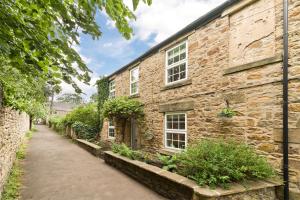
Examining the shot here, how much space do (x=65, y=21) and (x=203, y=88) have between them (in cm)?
540

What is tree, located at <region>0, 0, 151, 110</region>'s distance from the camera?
101 inches

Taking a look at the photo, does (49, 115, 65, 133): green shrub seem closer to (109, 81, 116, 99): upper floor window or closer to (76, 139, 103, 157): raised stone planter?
(109, 81, 116, 99): upper floor window

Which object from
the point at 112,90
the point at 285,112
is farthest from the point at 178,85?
the point at 112,90

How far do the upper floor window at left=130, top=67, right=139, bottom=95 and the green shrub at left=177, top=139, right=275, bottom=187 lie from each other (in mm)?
7147

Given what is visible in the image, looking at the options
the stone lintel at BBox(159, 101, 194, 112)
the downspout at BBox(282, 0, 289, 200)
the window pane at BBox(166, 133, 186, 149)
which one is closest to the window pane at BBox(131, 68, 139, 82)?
the stone lintel at BBox(159, 101, 194, 112)

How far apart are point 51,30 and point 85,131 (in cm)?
1480

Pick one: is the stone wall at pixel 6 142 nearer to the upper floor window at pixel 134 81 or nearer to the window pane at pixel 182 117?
the window pane at pixel 182 117

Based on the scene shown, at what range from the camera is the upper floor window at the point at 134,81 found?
12.1 meters

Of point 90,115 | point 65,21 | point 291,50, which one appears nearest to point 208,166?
point 291,50

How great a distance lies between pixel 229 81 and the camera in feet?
21.2

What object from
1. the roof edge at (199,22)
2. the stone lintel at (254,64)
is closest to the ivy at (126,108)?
the roof edge at (199,22)

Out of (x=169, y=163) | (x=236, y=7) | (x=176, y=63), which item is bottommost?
(x=169, y=163)

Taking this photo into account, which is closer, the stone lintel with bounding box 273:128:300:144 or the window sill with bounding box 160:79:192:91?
the stone lintel with bounding box 273:128:300:144

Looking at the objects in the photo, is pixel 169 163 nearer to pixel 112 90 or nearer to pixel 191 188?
pixel 191 188
